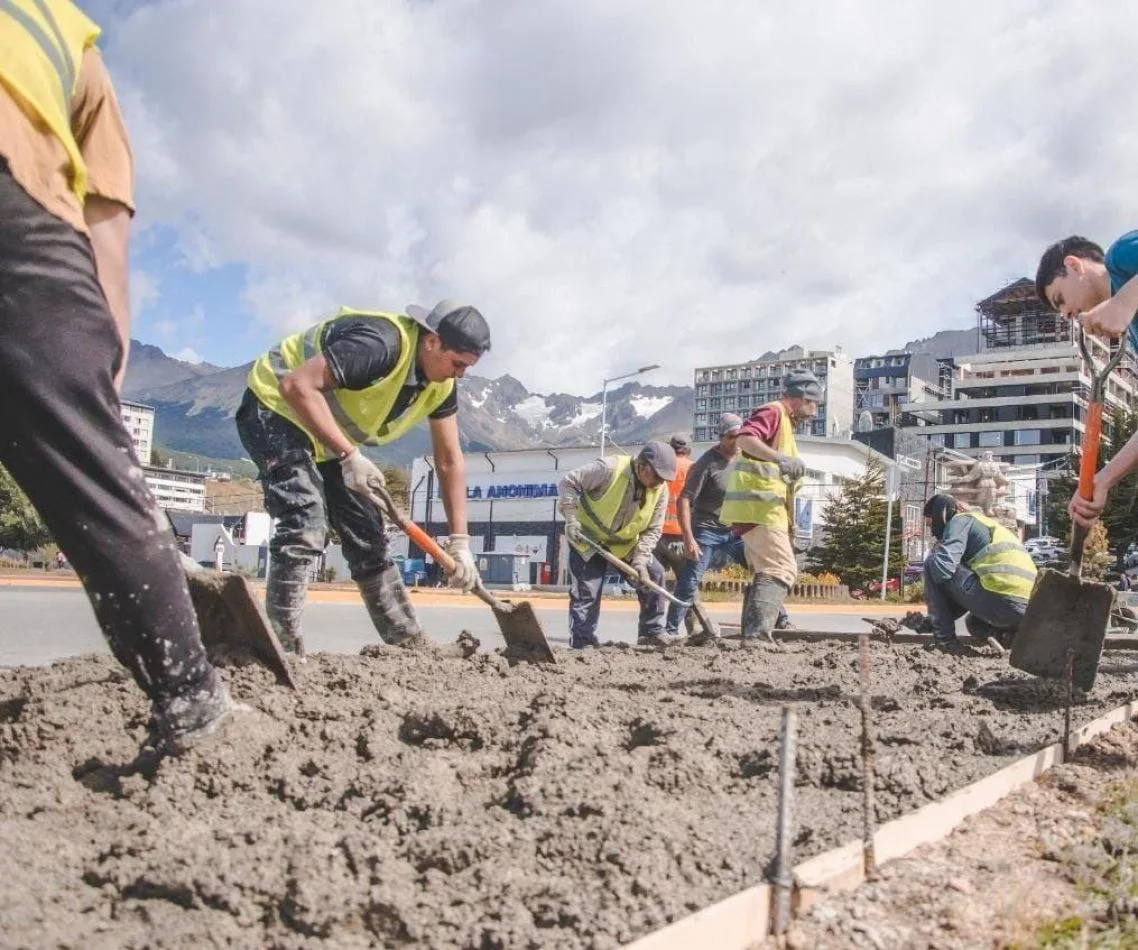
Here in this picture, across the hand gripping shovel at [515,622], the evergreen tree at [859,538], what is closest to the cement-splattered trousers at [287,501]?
the hand gripping shovel at [515,622]

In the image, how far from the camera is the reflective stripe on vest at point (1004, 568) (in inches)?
232

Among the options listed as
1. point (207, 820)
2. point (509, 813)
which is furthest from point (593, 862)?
point (207, 820)

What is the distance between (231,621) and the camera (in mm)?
3094

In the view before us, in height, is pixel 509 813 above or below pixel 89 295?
below

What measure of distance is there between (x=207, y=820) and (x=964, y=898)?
1.36m

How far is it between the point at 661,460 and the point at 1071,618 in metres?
2.75

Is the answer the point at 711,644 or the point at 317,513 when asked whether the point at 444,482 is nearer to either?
the point at 317,513

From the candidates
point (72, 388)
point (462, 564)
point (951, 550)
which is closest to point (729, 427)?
point (951, 550)

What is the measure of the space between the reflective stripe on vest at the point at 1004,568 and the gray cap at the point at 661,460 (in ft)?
6.19

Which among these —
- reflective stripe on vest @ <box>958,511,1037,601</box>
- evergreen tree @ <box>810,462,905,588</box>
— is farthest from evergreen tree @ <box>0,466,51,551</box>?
reflective stripe on vest @ <box>958,511,1037,601</box>

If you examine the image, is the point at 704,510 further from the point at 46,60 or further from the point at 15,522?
the point at 15,522

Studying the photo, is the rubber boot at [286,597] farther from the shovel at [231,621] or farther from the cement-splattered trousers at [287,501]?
the shovel at [231,621]

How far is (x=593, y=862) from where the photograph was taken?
169 centimetres

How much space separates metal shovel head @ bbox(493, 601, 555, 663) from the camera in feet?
14.7
